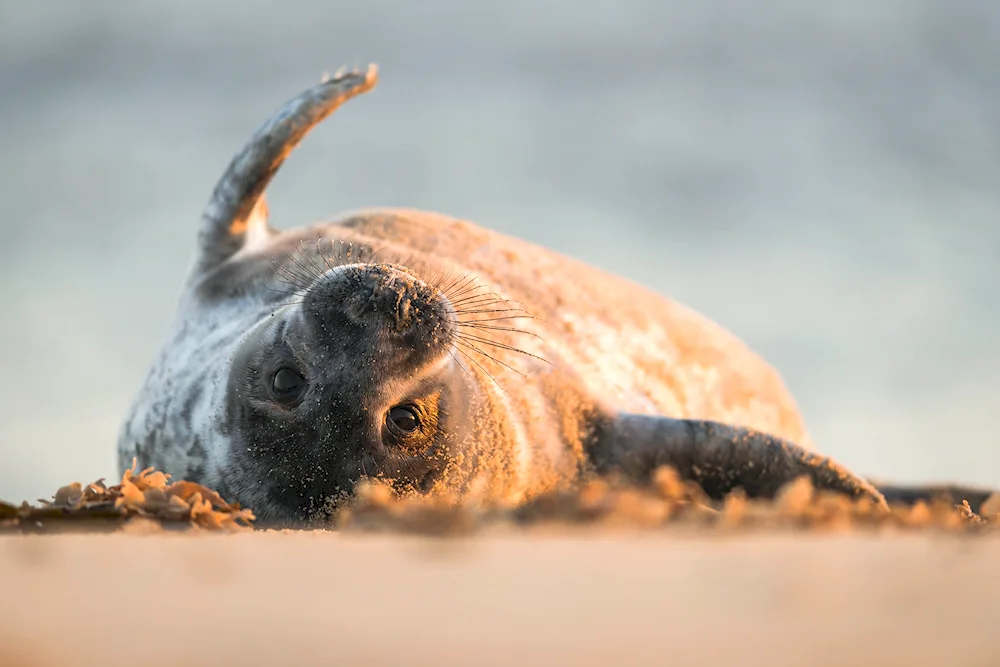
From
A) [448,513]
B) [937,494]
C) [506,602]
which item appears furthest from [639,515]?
[937,494]

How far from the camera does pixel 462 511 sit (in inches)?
105

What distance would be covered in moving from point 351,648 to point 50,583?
0.73 metres

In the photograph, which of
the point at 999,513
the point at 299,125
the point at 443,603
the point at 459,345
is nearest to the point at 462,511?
the point at 443,603

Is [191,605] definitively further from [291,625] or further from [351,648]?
[351,648]

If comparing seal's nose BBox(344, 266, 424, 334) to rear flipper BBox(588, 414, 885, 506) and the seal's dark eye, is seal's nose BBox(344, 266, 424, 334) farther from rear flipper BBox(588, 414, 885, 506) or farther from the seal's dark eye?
rear flipper BBox(588, 414, 885, 506)

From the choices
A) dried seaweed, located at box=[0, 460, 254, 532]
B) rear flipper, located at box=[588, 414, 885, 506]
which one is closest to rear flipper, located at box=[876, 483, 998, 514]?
rear flipper, located at box=[588, 414, 885, 506]

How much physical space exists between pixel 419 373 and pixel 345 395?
0.26 metres

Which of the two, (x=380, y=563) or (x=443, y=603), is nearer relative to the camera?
(x=443, y=603)

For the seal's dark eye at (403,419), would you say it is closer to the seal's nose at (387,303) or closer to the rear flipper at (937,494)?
the seal's nose at (387,303)

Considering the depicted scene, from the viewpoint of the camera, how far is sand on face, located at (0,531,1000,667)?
1400 mm

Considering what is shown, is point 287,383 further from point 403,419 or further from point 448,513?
point 448,513

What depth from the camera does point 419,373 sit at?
11.2ft

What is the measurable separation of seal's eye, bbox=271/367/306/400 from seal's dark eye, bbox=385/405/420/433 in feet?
1.08

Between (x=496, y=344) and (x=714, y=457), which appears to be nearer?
(x=496, y=344)
